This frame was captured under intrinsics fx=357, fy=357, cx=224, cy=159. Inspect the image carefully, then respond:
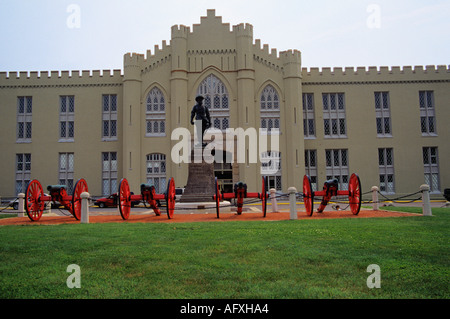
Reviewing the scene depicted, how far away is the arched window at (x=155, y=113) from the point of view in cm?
3030

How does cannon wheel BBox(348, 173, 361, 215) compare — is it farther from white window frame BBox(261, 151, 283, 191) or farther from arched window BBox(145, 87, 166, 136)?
arched window BBox(145, 87, 166, 136)

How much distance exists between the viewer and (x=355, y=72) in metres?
31.4

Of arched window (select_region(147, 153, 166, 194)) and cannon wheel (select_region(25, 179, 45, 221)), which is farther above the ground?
arched window (select_region(147, 153, 166, 194))

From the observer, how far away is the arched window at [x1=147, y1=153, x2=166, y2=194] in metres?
29.9

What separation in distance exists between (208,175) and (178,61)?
15.7 m

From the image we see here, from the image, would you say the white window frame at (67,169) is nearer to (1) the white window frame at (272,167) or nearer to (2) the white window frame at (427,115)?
(1) the white window frame at (272,167)

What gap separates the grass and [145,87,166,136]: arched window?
22556 millimetres

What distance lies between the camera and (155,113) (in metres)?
30.3

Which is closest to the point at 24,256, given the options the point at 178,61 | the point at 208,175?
the point at 208,175

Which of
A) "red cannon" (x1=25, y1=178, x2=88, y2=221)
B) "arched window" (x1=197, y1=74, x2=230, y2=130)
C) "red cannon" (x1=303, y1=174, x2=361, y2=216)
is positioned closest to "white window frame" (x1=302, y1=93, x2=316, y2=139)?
"arched window" (x1=197, y1=74, x2=230, y2=130)

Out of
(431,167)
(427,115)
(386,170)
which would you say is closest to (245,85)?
(386,170)

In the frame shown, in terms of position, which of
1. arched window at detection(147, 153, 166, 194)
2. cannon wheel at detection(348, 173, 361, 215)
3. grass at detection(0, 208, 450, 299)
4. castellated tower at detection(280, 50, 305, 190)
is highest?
castellated tower at detection(280, 50, 305, 190)

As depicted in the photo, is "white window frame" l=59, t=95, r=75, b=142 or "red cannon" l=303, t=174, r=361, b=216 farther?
"white window frame" l=59, t=95, r=75, b=142
